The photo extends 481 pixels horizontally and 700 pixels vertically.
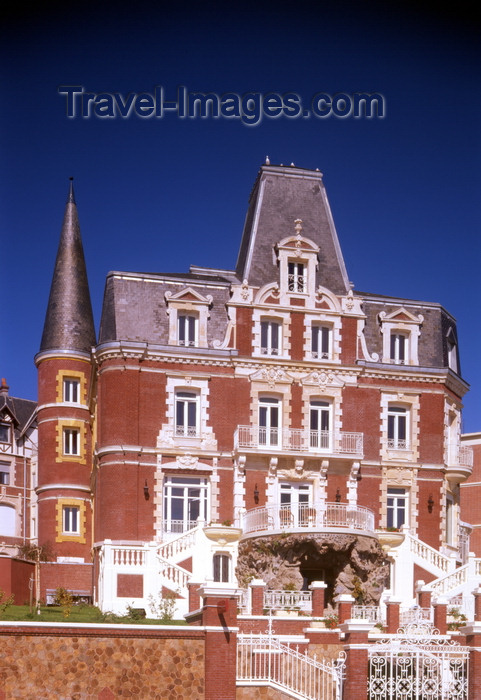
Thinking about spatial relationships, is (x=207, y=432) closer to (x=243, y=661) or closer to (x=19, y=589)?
(x=19, y=589)

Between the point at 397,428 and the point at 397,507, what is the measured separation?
2743mm

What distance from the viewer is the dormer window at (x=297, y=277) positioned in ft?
127

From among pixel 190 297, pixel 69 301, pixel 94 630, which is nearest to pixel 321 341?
pixel 190 297

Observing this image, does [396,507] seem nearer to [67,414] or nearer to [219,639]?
[67,414]

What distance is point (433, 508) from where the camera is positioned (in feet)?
125

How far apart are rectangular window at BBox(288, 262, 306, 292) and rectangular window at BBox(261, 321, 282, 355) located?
1.42 metres

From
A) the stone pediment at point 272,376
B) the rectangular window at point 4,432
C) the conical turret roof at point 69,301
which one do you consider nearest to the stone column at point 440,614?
the stone pediment at point 272,376

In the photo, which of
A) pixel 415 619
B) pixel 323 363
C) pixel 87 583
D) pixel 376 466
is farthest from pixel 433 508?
pixel 87 583

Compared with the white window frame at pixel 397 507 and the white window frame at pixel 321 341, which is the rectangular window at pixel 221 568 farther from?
the white window frame at pixel 321 341

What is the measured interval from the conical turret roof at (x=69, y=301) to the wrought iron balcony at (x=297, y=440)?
455 inches

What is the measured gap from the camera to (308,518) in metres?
35.7

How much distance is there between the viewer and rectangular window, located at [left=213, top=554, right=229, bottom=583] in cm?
3510

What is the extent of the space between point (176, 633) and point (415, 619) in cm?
871

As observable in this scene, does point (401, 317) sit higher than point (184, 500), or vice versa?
point (401, 317)
